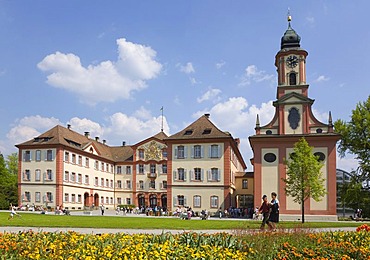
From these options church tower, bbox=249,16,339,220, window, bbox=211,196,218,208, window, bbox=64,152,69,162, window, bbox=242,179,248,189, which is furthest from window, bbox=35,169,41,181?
church tower, bbox=249,16,339,220

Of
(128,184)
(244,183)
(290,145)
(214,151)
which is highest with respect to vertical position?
(290,145)

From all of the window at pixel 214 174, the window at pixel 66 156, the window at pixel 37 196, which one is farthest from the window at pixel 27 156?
the window at pixel 214 174

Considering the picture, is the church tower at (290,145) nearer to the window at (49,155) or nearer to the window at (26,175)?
the window at (49,155)

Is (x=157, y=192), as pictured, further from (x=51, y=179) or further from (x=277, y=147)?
(x=277, y=147)

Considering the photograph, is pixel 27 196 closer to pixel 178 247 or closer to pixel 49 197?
pixel 49 197

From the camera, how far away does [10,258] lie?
736 centimetres

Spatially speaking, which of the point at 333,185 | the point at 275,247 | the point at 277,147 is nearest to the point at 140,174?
the point at 277,147

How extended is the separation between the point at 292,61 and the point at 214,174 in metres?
16.5

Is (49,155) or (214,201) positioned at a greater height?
(49,155)

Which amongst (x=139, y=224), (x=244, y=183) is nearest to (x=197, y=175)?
(x=244, y=183)

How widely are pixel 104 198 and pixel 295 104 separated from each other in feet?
125

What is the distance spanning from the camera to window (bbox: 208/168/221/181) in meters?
47.0

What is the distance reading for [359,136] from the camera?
41.4m

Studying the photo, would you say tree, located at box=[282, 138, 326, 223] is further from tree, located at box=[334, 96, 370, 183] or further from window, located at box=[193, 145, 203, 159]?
window, located at box=[193, 145, 203, 159]
